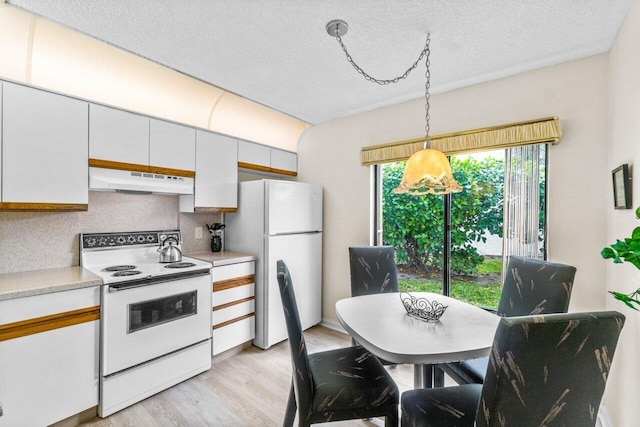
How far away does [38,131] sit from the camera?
1970mm

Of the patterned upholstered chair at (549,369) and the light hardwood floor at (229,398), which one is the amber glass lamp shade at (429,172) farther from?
the light hardwood floor at (229,398)

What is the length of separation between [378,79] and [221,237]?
2.39 m

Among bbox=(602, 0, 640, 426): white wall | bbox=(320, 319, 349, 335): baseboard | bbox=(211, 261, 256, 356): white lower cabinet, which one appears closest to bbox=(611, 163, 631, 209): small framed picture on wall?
bbox=(602, 0, 640, 426): white wall

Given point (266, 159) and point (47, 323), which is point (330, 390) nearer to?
point (47, 323)

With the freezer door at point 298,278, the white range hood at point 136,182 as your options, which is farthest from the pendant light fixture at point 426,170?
the white range hood at point 136,182

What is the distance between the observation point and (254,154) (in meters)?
3.43

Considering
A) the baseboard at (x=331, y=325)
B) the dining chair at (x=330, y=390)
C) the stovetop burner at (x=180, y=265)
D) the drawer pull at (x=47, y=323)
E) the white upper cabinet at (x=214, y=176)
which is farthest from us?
the baseboard at (x=331, y=325)

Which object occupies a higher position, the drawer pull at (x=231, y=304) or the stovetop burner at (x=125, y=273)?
the stovetop burner at (x=125, y=273)

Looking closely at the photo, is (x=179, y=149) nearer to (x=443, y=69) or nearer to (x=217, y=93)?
(x=217, y=93)

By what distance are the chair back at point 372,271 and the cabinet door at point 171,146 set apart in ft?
5.89

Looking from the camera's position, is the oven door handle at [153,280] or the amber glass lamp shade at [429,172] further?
the oven door handle at [153,280]

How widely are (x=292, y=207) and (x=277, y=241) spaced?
432 mm

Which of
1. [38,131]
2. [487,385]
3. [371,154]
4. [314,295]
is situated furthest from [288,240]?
[487,385]

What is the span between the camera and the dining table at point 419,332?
1298 millimetres
